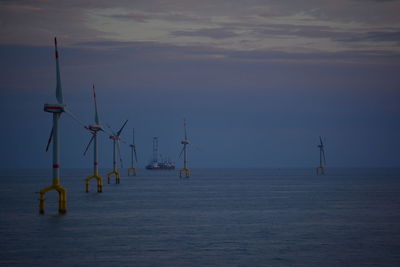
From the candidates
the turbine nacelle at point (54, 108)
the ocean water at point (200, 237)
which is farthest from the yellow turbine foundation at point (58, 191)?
the turbine nacelle at point (54, 108)

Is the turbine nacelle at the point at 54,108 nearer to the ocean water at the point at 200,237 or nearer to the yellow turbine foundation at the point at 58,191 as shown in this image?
the yellow turbine foundation at the point at 58,191

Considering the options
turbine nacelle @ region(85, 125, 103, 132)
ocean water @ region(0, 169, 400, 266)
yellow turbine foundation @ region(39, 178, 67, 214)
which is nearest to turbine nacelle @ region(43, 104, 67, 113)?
yellow turbine foundation @ region(39, 178, 67, 214)

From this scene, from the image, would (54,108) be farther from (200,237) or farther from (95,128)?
(95,128)

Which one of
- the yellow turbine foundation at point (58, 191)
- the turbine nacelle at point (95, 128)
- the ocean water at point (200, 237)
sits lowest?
the ocean water at point (200, 237)

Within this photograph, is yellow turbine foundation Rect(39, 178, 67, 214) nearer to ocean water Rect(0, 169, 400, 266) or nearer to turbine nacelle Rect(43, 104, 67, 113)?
ocean water Rect(0, 169, 400, 266)

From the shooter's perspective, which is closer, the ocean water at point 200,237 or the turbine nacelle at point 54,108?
the ocean water at point 200,237

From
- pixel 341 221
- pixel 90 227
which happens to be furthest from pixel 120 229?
pixel 341 221

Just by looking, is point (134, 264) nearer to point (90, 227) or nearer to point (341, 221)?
point (90, 227)

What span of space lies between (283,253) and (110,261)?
1200 cm

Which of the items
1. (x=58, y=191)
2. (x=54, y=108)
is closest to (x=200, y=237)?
(x=58, y=191)

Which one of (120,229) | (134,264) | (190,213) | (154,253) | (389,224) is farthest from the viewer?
(190,213)

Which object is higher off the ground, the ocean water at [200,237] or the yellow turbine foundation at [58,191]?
the yellow turbine foundation at [58,191]

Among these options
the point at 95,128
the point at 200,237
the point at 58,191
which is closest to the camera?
the point at 200,237

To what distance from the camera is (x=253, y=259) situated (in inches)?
1598
